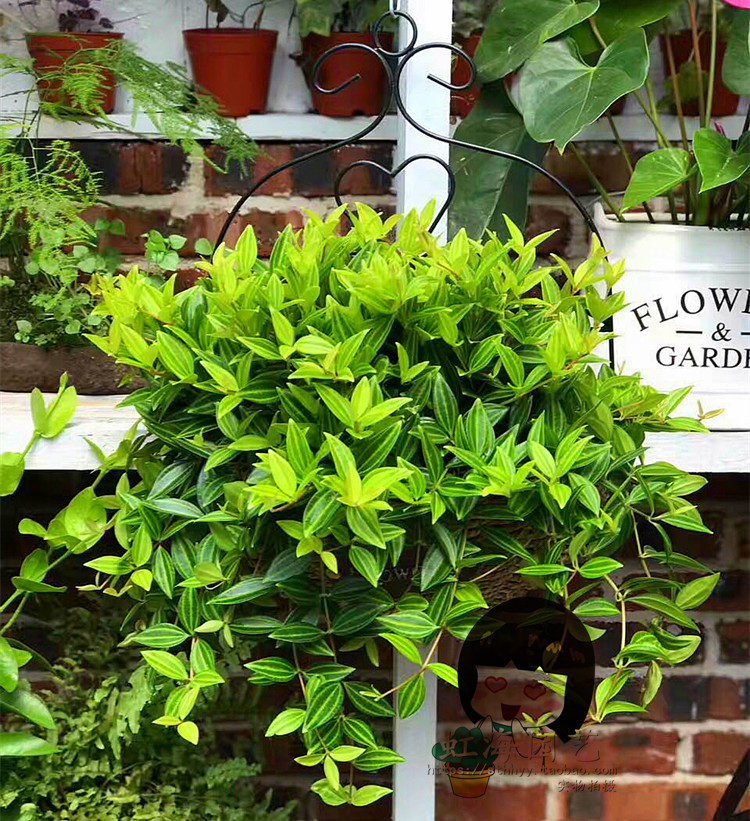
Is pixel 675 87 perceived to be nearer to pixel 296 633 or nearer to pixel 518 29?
pixel 518 29

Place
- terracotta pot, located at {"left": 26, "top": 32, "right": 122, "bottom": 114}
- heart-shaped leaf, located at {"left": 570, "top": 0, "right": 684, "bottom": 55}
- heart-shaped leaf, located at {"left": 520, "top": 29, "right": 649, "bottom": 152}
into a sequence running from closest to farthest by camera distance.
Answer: heart-shaped leaf, located at {"left": 520, "top": 29, "right": 649, "bottom": 152}, heart-shaped leaf, located at {"left": 570, "top": 0, "right": 684, "bottom": 55}, terracotta pot, located at {"left": 26, "top": 32, "right": 122, "bottom": 114}

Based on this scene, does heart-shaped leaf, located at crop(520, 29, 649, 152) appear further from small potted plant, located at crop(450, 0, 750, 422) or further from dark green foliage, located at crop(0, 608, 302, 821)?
dark green foliage, located at crop(0, 608, 302, 821)

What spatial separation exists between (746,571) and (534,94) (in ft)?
Answer: 2.72

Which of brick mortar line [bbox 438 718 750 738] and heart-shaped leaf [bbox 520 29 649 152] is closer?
heart-shaped leaf [bbox 520 29 649 152]

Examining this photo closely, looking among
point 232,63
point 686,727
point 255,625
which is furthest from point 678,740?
point 232,63

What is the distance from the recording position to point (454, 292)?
0.83 metres

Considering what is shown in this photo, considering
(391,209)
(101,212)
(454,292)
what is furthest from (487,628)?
(101,212)

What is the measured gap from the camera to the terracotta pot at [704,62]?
1314 millimetres

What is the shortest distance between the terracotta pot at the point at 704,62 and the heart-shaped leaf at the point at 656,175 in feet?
1.10

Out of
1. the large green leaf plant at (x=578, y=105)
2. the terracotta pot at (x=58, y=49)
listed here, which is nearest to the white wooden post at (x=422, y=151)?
the large green leaf plant at (x=578, y=105)

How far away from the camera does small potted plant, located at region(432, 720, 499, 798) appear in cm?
125

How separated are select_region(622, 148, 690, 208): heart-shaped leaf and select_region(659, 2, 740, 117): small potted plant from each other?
0.33 metres

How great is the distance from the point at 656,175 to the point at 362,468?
1.64 feet

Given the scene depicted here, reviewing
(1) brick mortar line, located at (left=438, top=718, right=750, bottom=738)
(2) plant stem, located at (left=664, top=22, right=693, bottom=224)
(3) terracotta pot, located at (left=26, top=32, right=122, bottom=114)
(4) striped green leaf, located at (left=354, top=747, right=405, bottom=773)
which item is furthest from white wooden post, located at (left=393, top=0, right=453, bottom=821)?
(1) brick mortar line, located at (left=438, top=718, right=750, bottom=738)
